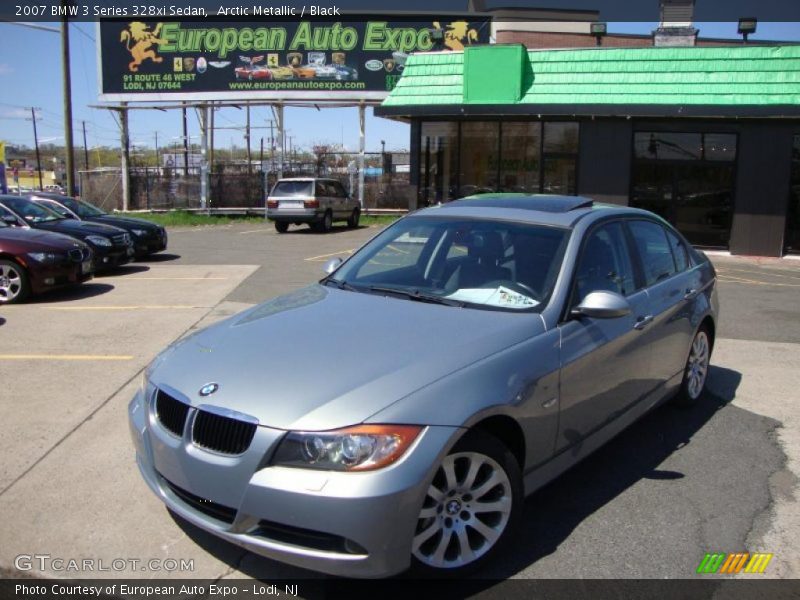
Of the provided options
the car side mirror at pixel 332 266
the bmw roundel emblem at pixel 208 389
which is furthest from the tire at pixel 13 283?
the bmw roundel emblem at pixel 208 389

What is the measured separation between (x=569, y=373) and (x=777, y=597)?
136 cm

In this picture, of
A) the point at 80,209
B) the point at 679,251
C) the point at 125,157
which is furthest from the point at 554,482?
the point at 125,157

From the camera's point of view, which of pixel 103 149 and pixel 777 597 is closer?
pixel 777 597

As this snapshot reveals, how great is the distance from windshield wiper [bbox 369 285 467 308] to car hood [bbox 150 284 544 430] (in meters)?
0.06

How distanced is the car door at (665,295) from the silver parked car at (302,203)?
17.0 meters

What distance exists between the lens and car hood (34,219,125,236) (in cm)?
1248

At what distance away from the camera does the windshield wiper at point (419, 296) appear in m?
4.00

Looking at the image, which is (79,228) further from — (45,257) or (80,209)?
(45,257)

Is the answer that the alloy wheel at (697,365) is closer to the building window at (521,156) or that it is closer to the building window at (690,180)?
the building window at (690,180)

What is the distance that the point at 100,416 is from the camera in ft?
17.3

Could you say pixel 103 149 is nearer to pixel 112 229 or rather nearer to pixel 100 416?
pixel 112 229

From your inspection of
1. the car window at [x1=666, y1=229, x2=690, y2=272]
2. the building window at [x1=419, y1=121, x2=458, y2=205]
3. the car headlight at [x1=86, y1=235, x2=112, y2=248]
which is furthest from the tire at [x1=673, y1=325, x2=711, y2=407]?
the building window at [x1=419, y1=121, x2=458, y2=205]

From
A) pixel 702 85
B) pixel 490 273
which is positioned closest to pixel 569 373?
pixel 490 273

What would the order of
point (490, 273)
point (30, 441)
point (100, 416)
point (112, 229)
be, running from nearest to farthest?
point (490, 273) → point (30, 441) → point (100, 416) → point (112, 229)
